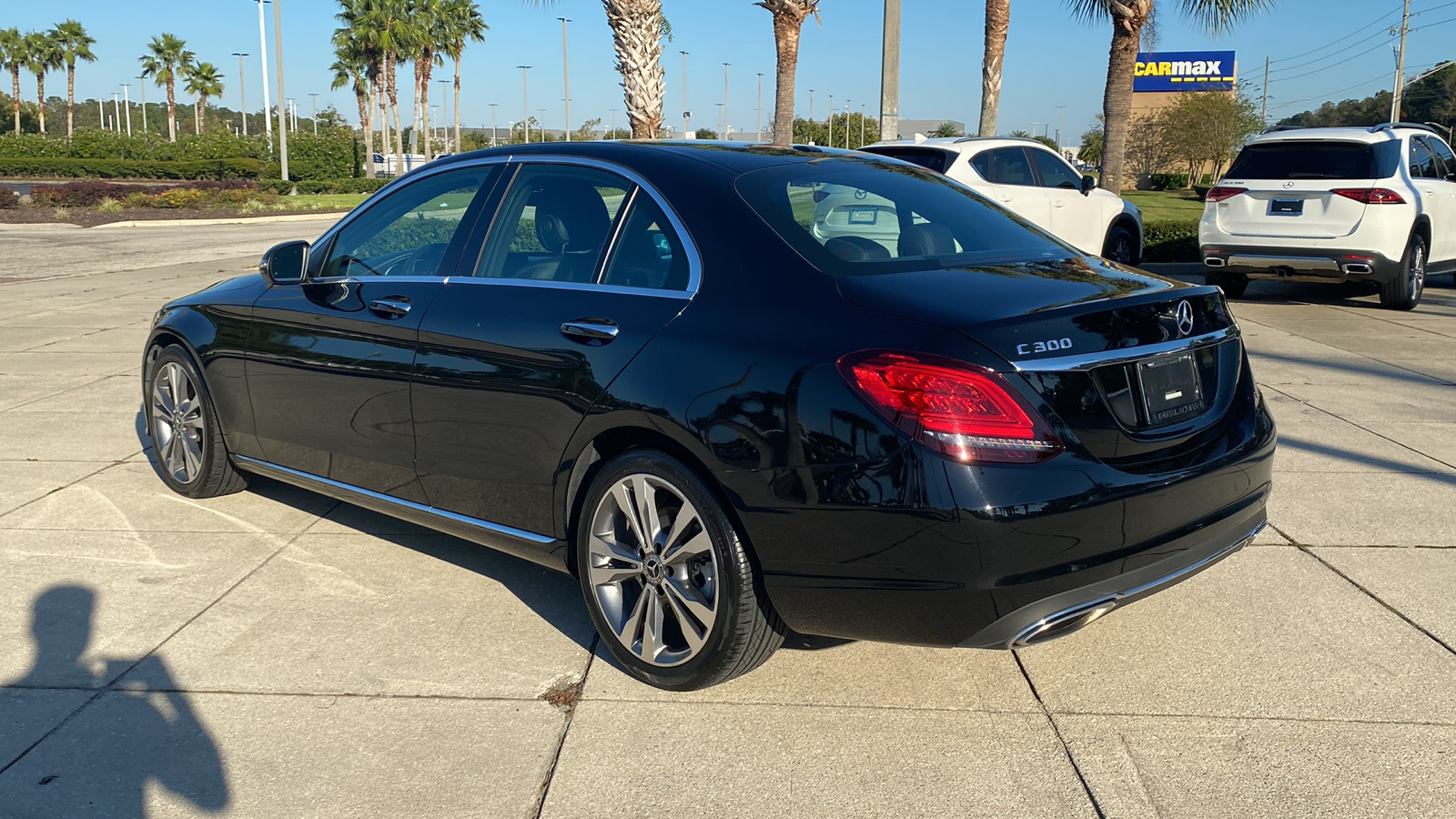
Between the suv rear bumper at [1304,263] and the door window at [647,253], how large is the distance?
9.83 metres

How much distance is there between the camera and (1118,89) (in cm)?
2042

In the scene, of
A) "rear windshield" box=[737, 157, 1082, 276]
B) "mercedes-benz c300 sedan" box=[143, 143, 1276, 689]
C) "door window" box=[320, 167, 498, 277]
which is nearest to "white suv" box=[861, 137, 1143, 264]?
"rear windshield" box=[737, 157, 1082, 276]

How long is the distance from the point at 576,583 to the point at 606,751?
139cm

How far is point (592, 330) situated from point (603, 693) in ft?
3.64

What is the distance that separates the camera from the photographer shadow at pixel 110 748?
3057 mm

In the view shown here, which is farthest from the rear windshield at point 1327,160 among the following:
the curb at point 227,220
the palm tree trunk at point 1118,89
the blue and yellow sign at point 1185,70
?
the blue and yellow sign at point 1185,70

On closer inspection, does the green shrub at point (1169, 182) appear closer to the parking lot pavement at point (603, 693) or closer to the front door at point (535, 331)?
the parking lot pavement at point (603, 693)

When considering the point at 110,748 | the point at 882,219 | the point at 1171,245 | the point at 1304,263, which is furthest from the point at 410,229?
the point at 1171,245

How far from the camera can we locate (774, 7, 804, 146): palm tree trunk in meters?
20.6

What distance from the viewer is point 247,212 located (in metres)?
33.0

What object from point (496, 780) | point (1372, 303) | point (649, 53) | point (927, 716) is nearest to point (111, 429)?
point (496, 780)

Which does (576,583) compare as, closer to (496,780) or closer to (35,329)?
(496,780)

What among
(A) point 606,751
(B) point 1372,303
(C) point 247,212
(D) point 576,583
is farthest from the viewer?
(C) point 247,212

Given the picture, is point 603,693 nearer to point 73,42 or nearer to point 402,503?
point 402,503
